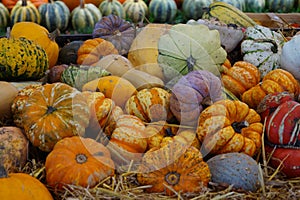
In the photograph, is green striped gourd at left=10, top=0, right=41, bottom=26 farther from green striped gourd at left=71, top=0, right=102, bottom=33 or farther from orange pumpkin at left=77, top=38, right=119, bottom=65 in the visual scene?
orange pumpkin at left=77, top=38, right=119, bottom=65

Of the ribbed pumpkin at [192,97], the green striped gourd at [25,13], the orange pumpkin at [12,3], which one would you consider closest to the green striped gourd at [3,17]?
the green striped gourd at [25,13]

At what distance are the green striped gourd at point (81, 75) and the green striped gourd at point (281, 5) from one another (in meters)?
5.37

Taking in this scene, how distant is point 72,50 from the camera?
3387mm

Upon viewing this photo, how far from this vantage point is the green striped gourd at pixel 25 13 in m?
6.44

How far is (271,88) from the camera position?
8.65 ft

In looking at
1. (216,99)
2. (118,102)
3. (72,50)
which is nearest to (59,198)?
(118,102)

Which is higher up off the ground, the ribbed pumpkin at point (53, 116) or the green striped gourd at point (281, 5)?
the ribbed pumpkin at point (53, 116)

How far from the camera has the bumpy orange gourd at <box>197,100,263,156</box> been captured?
2.19 metres

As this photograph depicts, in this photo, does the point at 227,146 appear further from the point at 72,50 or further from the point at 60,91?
the point at 72,50

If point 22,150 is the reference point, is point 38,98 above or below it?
above

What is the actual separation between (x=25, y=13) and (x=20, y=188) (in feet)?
16.7

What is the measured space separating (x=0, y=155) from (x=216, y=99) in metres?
1.12

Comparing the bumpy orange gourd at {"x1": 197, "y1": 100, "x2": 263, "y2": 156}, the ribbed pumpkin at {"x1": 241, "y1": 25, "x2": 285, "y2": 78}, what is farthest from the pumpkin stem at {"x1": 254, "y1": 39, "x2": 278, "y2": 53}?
the bumpy orange gourd at {"x1": 197, "y1": 100, "x2": 263, "y2": 156}

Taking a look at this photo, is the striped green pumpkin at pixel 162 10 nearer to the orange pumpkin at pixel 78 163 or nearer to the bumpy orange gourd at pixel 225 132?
the bumpy orange gourd at pixel 225 132
